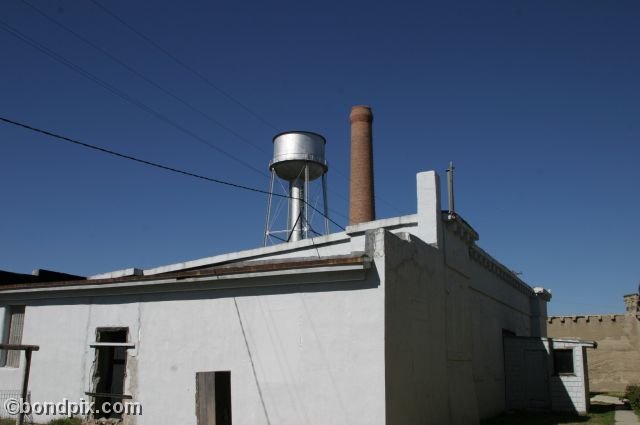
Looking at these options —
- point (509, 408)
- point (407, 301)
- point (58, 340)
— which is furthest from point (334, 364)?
point (509, 408)

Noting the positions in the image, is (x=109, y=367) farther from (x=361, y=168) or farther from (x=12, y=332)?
(x=361, y=168)

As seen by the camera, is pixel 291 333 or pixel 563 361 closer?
pixel 291 333

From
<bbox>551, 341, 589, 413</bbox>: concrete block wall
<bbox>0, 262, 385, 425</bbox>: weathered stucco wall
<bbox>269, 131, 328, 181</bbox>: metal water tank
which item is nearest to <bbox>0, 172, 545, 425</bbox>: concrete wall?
<bbox>0, 262, 385, 425</bbox>: weathered stucco wall

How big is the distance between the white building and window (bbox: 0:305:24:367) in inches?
2.2

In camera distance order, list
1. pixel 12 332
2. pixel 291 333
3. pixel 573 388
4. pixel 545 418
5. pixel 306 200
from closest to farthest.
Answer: pixel 291 333, pixel 12 332, pixel 545 418, pixel 573 388, pixel 306 200

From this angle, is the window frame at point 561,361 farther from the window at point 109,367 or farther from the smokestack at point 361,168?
the window at point 109,367

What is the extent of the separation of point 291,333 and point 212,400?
4.79m

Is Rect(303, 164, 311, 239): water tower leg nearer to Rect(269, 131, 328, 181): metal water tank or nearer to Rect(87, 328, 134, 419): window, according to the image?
Rect(269, 131, 328, 181): metal water tank

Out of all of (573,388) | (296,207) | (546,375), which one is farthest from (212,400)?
(296,207)

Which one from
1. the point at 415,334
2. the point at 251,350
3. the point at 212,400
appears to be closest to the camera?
the point at 212,400

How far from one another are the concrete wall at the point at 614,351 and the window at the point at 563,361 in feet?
51.6

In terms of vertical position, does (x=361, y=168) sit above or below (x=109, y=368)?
above

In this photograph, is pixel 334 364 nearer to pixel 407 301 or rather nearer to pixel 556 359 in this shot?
pixel 407 301

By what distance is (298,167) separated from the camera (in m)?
26.5
